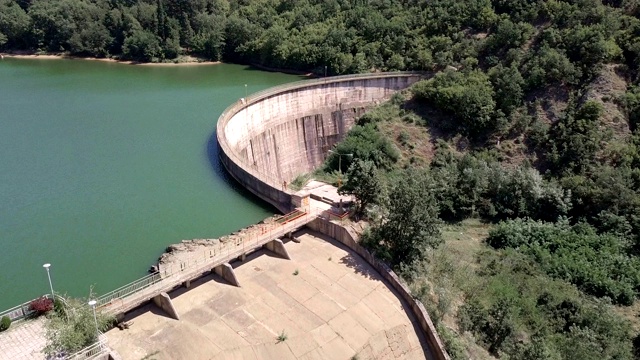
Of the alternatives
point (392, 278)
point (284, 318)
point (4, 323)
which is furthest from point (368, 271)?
point (4, 323)

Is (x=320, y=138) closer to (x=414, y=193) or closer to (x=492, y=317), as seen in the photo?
(x=414, y=193)

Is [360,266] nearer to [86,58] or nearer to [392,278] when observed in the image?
[392,278]

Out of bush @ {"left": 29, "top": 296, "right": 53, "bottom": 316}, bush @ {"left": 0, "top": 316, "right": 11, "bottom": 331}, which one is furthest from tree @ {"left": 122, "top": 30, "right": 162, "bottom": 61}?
bush @ {"left": 0, "top": 316, "right": 11, "bottom": 331}

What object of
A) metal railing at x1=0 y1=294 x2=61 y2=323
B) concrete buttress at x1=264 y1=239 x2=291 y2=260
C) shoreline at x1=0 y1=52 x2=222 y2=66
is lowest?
concrete buttress at x1=264 y1=239 x2=291 y2=260

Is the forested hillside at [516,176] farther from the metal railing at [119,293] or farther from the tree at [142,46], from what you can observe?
the tree at [142,46]

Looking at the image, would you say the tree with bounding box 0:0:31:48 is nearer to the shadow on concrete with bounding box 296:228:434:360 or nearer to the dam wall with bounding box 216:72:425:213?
the dam wall with bounding box 216:72:425:213

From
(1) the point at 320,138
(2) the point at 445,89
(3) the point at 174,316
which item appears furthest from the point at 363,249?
(2) the point at 445,89
